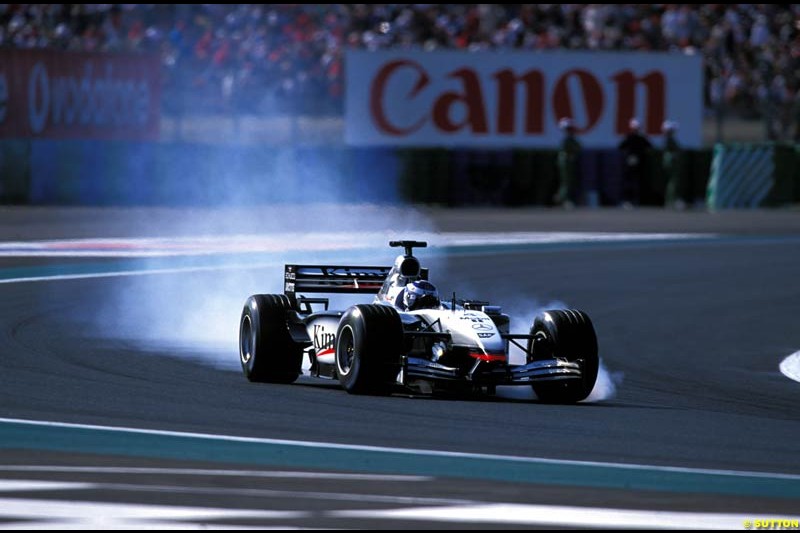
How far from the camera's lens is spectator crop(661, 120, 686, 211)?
1248 inches

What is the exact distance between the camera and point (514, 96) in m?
34.8

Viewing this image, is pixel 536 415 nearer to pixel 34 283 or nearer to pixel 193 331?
pixel 193 331

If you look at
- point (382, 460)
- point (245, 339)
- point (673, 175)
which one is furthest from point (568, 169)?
point (382, 460)

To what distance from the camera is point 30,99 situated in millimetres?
31844

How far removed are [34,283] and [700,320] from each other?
6313 millimetres

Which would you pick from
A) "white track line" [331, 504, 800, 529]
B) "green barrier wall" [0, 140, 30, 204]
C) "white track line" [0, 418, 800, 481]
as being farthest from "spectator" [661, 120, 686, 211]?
"white track line" [331, 504, 800, 529]

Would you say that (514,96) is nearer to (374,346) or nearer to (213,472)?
(374,346)

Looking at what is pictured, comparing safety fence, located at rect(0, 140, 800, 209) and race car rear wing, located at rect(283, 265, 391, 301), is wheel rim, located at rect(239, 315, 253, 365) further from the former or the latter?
safety fence, located at rect(0, 140, 800, 209)

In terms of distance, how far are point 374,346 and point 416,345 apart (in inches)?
23.9

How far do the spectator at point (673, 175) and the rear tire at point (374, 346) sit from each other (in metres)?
22.6

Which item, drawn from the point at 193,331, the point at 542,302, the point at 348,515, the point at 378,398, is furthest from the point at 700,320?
the point at 348,515

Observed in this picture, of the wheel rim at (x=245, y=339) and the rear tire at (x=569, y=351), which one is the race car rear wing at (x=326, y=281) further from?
the rear tire at (x=569, y=351)

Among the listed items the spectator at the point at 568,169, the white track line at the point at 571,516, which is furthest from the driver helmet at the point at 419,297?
the spectator at the point at 568,169

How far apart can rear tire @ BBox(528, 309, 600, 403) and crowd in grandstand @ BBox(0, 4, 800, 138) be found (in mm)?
28029
